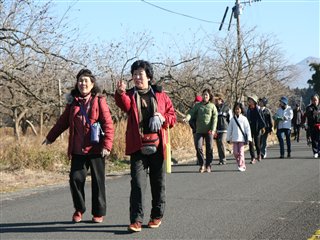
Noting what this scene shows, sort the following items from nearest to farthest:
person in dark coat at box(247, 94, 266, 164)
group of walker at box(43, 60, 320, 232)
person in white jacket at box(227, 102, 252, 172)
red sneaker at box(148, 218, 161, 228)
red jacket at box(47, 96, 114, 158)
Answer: group of walker at box(43, 60, 320, 232) → red sneaker at box(148, 218, 161, 228) → red jacket at box(47, 96, 114, 158) → person in white jacket at box(227, 102, 252, 172) → person in dark coat at box(247, 94, 266, 164)

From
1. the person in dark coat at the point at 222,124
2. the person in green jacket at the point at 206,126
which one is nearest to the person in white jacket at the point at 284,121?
the person in dark coat at the point at 222,124

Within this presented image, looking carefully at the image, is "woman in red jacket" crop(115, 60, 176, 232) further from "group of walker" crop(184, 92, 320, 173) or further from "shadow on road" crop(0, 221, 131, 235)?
"group of walker" crop(184, 92, 320, 173)

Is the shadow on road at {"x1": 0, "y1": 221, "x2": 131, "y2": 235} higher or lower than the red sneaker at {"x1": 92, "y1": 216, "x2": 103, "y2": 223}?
lower

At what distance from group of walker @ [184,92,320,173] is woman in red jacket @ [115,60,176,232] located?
5601 millimetres

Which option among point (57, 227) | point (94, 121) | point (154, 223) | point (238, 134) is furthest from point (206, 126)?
point (57, 227)

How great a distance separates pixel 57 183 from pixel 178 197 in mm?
3155

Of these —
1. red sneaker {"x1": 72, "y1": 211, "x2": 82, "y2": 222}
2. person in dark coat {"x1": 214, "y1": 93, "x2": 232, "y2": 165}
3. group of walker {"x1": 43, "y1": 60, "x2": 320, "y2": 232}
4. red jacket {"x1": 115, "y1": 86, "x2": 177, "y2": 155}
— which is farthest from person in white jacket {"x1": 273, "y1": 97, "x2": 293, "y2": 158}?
red sneaker {"x1": 72, "y1": 211, "x2": 82, "y2": 222}

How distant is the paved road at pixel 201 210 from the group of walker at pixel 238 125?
A: 3.90 ft

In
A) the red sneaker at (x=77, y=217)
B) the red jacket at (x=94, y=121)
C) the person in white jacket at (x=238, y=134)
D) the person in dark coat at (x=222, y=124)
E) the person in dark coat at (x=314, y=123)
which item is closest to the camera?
the red jacket at (x=94, y=121)

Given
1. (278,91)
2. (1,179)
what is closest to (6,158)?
(1,179)

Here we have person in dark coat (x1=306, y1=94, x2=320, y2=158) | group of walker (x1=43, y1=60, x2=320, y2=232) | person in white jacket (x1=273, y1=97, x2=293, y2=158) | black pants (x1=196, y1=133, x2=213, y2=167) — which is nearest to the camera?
group of walker (x1=43, y1=60, x2=320, y2=232)

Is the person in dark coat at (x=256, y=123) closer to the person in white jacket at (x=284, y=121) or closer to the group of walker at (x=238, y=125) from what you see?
the group of walker at (x=238, y=125)

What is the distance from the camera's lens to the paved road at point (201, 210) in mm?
5824

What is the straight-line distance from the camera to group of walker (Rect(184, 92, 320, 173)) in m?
11.9
